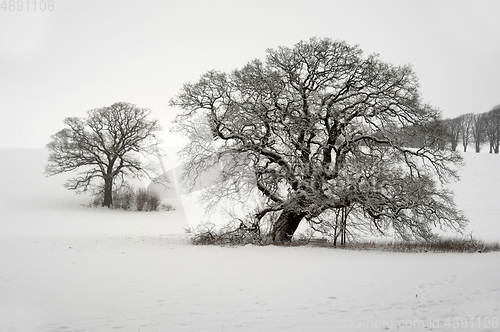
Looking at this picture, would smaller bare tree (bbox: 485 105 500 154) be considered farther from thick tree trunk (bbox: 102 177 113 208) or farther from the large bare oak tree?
thick tree trunk (bbox: 102 177 113 208)

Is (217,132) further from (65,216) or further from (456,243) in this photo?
(65,216)

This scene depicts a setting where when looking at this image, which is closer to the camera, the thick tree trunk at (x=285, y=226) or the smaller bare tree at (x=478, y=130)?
the thick tree trunk at (x=285, y=226)

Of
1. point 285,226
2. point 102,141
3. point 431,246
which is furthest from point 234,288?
point 102,141

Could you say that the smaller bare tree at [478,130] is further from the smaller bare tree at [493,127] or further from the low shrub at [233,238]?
the low shrub at [233,238]

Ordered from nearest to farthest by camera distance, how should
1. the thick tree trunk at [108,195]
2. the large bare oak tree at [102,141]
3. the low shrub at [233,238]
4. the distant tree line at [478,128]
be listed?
the low shrub at [233,238], the large bare oak tree at [102,141], the thick tree trunk at [108,195], the distant tree line at [478,128]

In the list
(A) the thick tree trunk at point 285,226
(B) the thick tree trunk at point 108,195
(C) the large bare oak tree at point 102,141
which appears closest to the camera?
(A) the thick tree trunk at point 285,226

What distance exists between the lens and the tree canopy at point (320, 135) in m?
14.5

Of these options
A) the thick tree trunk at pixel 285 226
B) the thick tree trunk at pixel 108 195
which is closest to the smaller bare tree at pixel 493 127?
the thick tree trunk at pixel 285 226

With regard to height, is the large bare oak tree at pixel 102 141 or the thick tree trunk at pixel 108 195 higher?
the large bare oak tree at pixel 102 141

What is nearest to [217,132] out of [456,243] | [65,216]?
[456,243]

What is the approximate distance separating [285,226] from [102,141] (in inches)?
912

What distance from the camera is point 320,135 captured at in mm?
15836

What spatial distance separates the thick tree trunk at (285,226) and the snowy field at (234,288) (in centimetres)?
194

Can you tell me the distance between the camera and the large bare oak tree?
3194cm
